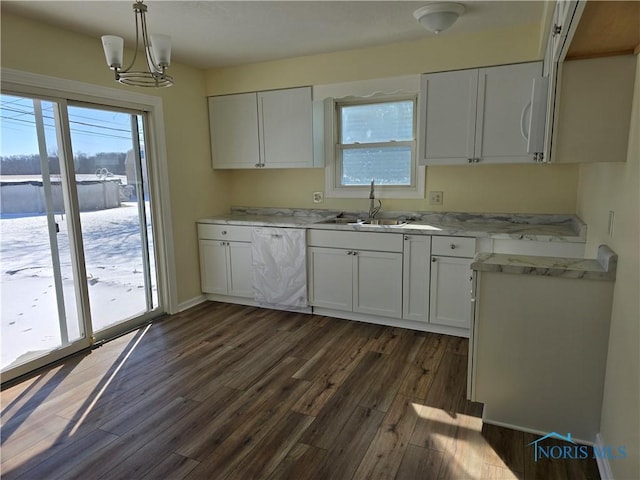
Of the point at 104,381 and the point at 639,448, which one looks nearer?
the point at 639,448

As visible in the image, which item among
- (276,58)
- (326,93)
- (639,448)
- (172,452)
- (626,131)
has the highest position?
(276,58)

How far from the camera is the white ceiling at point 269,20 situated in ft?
8.59

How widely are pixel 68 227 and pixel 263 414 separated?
6.66ft

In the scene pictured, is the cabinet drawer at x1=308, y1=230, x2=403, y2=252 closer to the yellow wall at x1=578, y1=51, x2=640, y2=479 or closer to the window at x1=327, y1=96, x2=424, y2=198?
the window at x1=327, y1=96, x2=424, y2=198

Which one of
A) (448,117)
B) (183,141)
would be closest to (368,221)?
(448,117)

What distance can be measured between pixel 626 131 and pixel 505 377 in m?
1.29

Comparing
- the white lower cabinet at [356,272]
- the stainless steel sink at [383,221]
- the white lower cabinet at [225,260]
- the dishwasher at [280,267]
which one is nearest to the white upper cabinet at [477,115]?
the stainless steel sink at [383,221]

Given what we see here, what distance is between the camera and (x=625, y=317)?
5.48 ft

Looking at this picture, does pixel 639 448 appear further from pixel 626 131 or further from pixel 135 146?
pixel 135 146

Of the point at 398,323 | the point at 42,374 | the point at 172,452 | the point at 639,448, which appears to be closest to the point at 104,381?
the point at 42,374

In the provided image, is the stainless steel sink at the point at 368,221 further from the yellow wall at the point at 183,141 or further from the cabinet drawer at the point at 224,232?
the yellow wall at the point at 183,141

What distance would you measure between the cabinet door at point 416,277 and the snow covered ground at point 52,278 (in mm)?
2381

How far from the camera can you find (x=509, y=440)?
208 cm

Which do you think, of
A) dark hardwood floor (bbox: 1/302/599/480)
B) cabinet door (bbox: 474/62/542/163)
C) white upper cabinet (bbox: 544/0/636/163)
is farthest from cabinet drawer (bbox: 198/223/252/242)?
white upper cabinet (bbox: 544/0/636/163)
